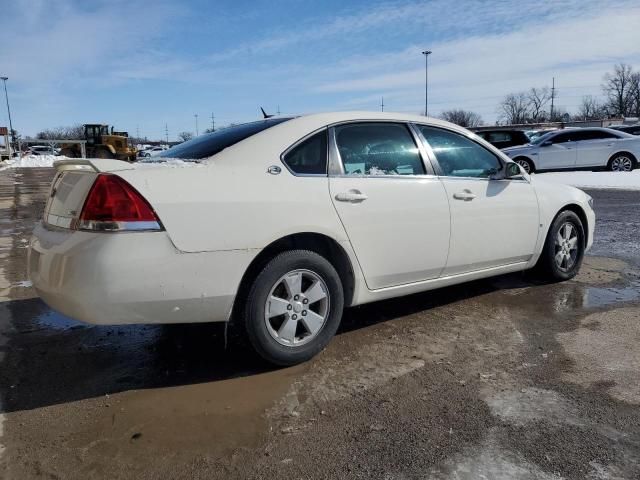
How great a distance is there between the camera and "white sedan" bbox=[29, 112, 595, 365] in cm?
281

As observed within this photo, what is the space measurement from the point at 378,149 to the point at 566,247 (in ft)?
7.94

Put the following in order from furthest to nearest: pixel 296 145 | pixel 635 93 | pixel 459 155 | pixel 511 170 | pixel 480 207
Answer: pixel 635 93, pixel 511 170, pixel 459 155, pixel 480 207, pixel 296 145

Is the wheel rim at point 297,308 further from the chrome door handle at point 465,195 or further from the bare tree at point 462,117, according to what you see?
the bare tree at point 462,117

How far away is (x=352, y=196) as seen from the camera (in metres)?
3.51

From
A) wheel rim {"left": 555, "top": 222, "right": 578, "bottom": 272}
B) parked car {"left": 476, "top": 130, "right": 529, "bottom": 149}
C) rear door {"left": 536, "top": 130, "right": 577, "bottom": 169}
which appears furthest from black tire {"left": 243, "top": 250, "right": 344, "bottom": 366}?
parked car {"left": 476, "top": 130, "right": 529, "bottom": 149}

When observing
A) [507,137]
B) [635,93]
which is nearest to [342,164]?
[507,137]

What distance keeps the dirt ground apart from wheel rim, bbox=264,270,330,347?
0.22 meters

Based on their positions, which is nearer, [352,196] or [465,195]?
[352,196]

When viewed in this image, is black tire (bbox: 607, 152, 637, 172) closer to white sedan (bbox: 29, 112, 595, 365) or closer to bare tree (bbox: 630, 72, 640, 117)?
white sedan (bbox: 29, 112, 595, 365)

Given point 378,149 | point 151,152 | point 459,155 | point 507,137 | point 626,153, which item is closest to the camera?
point 378,149

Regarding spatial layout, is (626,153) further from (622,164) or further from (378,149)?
(378,149)

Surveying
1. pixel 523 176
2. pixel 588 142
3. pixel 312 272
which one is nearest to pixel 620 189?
pixel 588 142

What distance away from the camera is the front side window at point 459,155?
13.8 ft

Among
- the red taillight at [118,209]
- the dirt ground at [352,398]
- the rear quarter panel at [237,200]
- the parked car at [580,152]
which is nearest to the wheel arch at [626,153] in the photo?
the parked car at [580,152]
